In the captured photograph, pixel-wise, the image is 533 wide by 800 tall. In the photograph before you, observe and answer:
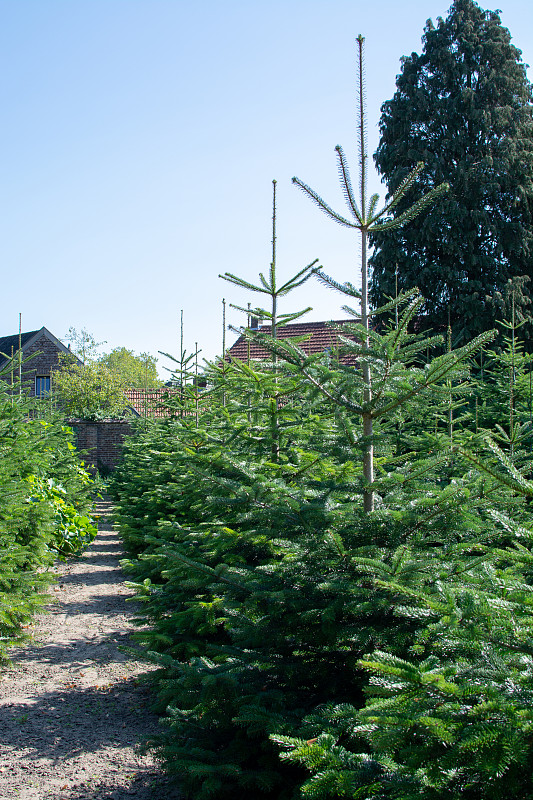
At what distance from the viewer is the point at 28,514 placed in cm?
617

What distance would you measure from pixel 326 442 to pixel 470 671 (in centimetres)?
156

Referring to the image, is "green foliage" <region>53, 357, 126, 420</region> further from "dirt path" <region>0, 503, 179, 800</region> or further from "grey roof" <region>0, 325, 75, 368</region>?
"dirt path" <region>0, 503, 179, 800</region>

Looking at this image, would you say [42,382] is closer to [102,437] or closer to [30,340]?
[30,340]

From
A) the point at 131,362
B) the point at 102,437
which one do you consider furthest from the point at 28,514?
the point at 131,362

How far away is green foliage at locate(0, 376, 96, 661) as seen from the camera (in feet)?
16.8

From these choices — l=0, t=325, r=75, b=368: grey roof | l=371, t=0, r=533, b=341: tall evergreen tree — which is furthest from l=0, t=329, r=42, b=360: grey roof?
l=371, t=0, r=533, b=341: tall evergreen tree

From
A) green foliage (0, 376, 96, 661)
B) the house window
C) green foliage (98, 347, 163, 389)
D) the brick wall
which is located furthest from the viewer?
green foliage (98, 347, 163, 389)

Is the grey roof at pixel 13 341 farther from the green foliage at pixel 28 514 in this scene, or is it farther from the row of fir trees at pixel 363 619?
the row of fir trees at pixel 363 619

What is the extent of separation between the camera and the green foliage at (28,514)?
5117mm

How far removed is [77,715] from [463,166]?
18.3 m

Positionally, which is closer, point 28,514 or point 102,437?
point 28,514

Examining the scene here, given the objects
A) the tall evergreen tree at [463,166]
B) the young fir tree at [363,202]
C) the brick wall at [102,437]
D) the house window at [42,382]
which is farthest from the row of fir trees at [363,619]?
the house window at [42,382]

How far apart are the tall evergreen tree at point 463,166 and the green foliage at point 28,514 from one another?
11797mm

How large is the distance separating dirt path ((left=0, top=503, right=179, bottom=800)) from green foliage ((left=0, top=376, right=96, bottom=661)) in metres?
0.40
